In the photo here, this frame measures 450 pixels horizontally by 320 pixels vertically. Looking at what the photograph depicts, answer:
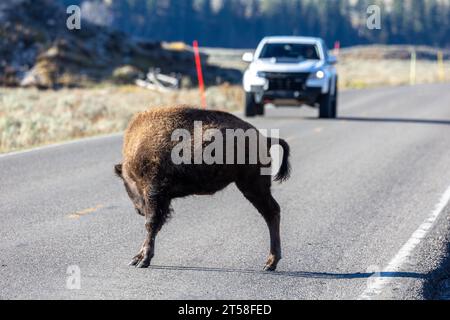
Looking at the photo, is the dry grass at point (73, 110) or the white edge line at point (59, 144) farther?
the dry grass at point (73, 110)

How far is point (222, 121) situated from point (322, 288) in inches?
58.1

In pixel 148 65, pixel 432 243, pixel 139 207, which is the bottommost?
pixel 148 65

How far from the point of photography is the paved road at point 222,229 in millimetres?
6723

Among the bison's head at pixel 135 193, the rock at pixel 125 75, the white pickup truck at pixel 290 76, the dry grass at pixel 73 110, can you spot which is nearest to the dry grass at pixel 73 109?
the dry grass at pixel 73 110

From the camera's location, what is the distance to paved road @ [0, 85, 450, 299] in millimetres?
6723

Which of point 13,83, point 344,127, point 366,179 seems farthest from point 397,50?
point 366,179

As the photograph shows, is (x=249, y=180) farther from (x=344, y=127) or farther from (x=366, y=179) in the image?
(x=344, y=127)

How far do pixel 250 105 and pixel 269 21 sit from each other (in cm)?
13399

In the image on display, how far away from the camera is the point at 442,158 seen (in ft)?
48.9

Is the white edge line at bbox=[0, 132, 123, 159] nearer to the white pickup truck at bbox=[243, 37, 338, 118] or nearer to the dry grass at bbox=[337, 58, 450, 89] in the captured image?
the white pickup truck at bbox=[243, 37, 338, 118]

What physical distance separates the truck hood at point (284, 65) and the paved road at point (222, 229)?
5.43m

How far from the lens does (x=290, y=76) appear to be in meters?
21.3

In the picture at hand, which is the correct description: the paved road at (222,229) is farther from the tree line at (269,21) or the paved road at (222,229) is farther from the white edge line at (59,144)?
the tree line at (269,21)

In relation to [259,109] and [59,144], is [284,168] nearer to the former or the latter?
[59,144]
